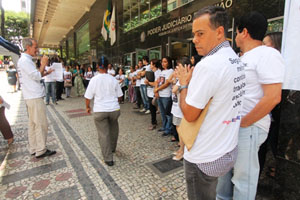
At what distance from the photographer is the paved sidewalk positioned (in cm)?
224

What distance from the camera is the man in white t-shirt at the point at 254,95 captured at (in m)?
1.32

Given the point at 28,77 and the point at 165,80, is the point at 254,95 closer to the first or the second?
the point at 165,80

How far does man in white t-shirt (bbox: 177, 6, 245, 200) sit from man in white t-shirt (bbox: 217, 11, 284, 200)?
0.31 metres

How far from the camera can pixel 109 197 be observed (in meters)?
2.16

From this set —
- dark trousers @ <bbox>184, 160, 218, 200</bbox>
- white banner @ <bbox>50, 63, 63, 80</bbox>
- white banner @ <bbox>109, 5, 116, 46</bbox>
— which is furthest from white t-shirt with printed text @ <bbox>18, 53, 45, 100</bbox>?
white banner @ <bbox>109, 5, 116, 46</bbox>

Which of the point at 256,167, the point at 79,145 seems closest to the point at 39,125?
the point at 79,145

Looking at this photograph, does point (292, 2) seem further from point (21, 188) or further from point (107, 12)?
point (107, 12)

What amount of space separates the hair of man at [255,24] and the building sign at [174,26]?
5.68 meters

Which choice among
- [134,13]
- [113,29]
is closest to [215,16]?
[134,13]

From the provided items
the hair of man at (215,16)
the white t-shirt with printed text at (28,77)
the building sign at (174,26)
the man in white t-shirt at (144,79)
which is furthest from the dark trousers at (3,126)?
the building sign at (174,26)

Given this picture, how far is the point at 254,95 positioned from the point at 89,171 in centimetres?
254

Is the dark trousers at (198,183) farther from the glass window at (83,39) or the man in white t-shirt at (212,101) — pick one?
the glass window at (83,39)

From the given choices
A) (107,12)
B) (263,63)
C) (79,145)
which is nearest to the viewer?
(263,63)

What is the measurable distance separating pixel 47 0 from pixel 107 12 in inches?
197
